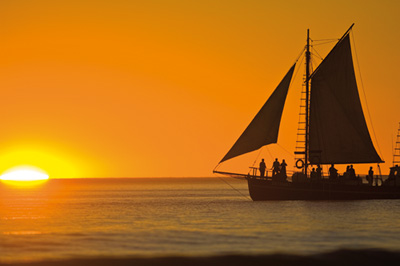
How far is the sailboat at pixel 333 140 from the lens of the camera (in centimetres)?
6838

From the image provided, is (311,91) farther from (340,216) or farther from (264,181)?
(340,216)

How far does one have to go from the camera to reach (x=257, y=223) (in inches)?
1828

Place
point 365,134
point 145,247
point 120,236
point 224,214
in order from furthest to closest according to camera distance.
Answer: point 365,134, point 224,214, point 120,236, point 145,247

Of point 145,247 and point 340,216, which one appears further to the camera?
point 340,216

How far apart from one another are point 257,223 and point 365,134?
25439 millimetres

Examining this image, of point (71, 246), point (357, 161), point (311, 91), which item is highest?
point (311, 91)

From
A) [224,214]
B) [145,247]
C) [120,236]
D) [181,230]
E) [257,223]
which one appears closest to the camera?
[145,247]

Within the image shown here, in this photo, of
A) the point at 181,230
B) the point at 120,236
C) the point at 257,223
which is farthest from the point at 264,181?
the point at 120,236

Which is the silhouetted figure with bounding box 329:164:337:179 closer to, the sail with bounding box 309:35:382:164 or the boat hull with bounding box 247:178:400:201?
the boat hull with bounding box 247:178:400:201

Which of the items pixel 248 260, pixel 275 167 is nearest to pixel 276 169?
pixel 275 167

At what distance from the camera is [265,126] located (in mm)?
65812

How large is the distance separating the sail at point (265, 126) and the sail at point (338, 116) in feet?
14.1

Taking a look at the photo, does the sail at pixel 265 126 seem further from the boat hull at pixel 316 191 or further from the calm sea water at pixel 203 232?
the calm sea water at pixel 203 232

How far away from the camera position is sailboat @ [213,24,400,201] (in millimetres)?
68375
